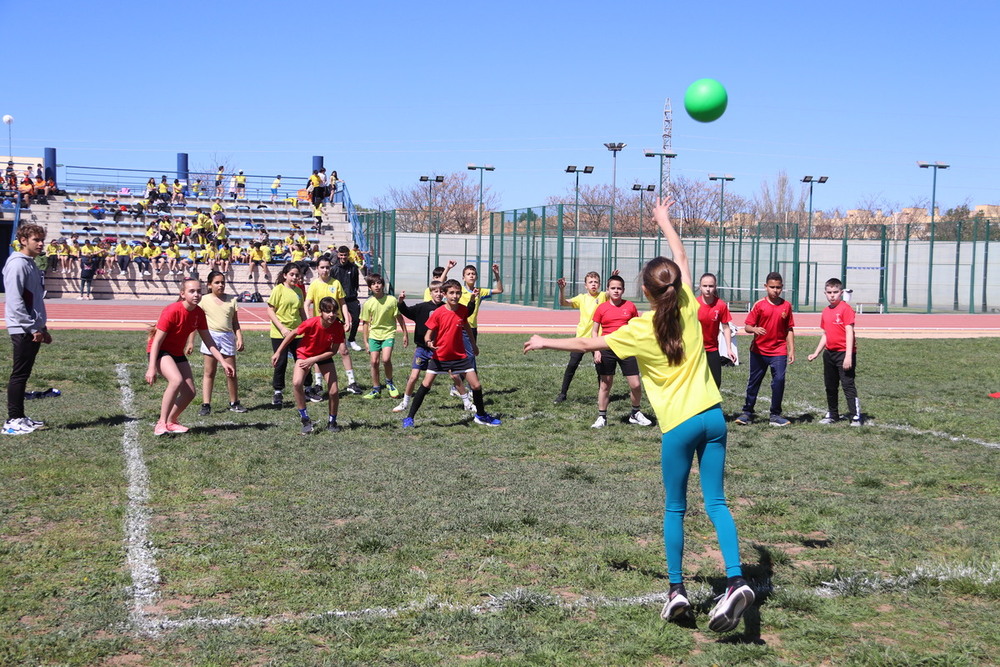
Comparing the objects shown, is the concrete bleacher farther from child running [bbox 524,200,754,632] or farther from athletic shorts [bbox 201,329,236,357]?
child running [bbox 524,200,754,632]

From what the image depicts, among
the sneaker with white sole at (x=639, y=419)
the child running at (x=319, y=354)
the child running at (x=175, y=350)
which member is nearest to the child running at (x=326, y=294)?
the child running at (x=319, y=354)

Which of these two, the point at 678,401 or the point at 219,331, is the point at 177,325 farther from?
the point at 678,401

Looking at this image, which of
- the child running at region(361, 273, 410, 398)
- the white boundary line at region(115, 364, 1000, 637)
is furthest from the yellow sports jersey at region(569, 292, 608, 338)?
the white boundary line at region(115, 364, 1000, 637)

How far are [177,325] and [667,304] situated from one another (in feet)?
21.3

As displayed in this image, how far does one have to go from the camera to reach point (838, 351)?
38.9 ft

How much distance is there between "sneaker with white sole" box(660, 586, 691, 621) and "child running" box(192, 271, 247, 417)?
7.76 meters

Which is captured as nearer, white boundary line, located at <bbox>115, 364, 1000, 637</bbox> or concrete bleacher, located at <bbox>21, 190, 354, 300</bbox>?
white boundary line, located at <bbox>115, 364, 1000, 637</bbox>

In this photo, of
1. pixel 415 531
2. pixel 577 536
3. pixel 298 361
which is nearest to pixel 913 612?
pixel 577 536

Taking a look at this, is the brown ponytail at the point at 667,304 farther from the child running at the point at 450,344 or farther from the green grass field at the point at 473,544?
the child running at the point at 450,344

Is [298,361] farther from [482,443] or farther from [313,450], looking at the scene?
[482,443]

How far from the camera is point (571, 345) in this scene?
223 inches

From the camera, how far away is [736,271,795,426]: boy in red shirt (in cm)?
1168

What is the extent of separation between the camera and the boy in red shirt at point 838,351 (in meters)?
11.7

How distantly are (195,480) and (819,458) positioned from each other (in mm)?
5648
